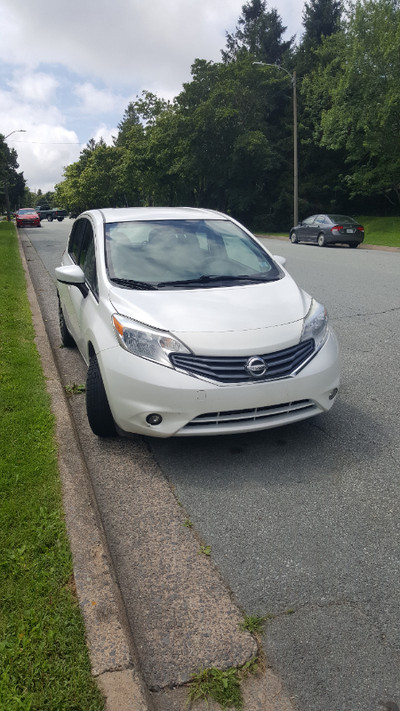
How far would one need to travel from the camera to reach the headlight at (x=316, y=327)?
13.3 ft

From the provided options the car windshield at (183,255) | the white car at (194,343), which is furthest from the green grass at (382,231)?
the white car at (194,343)

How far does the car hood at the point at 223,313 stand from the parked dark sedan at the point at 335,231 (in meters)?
21.4

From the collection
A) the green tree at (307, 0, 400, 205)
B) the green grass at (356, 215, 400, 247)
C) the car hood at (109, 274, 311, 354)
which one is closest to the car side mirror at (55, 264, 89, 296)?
the car hood at (109, 274, 311, 354)

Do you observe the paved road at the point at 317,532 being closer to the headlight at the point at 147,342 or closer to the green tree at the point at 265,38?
the headlight at the point at 147,342

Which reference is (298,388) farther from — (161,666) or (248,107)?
(248,107)

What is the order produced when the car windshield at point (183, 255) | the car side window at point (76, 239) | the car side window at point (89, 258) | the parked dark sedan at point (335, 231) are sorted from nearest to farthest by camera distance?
the car windshield at point (183, 255)
the car side window at point (89, 258)
the car side window at point (76, 239)
the parked dark sedan at point (335, 231)

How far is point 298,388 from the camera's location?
3826 millimetres

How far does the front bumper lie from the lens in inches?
143

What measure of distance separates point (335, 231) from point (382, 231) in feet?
35.6

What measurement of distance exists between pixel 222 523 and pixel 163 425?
0.78 metres

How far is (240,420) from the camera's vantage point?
3.78 metres

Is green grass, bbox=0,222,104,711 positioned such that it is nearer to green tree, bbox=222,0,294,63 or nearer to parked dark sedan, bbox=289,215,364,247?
parked dark sedan, bbox=289,215,364,247

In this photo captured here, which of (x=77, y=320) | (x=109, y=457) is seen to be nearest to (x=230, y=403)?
(x=109, y=457)

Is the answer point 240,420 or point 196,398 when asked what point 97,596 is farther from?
point 240,420
